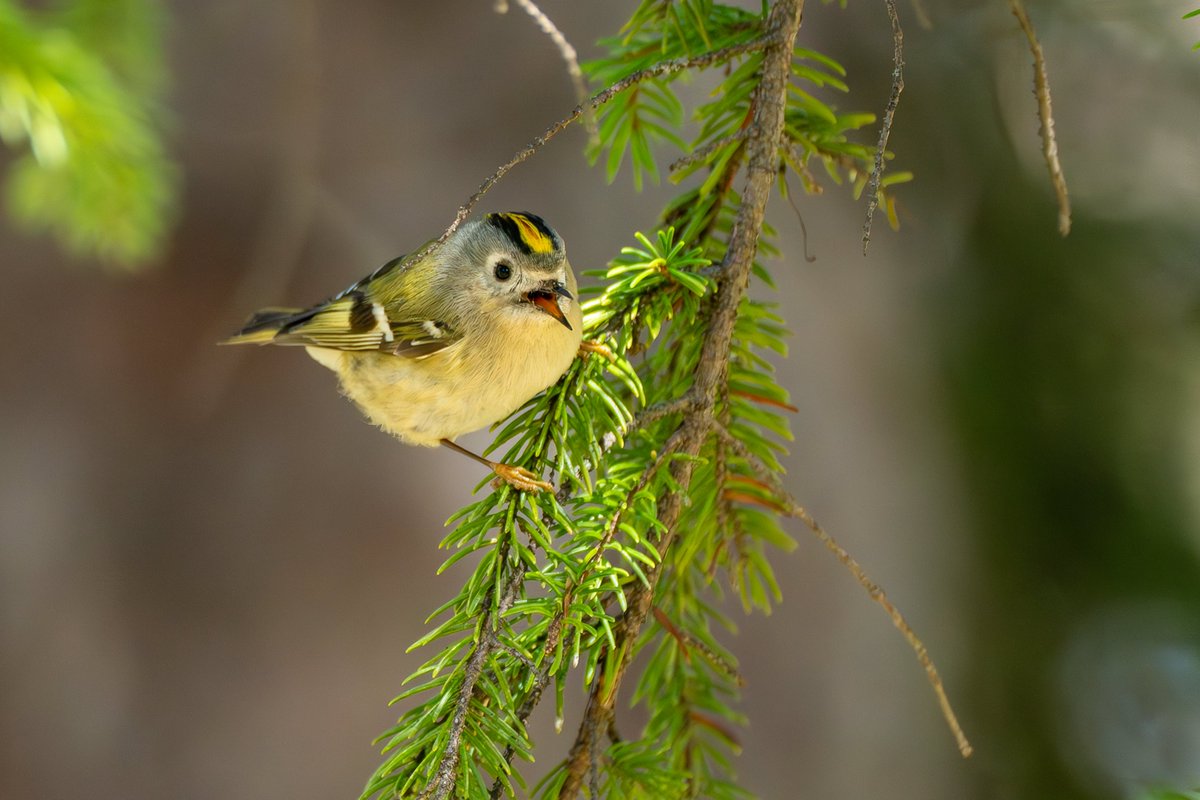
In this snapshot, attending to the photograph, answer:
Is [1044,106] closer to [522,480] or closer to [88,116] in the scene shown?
[522,480]

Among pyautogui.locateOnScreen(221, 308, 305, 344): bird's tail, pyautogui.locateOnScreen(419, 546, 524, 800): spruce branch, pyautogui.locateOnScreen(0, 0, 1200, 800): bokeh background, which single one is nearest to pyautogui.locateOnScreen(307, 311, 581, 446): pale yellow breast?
pyautogui.locateOnScreen(221, 308, 305, 344): bird's tail

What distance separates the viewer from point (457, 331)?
1128mm

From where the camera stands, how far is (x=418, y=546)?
2111mm

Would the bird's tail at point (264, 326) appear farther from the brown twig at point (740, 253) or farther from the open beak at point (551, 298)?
the brown twig at point (740, 253)

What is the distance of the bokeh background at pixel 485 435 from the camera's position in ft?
5.06

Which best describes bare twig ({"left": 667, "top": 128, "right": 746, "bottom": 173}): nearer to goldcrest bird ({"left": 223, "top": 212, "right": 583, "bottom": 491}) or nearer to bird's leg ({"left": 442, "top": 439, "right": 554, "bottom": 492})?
goldcrest bird ({"left": 223, "top": 212, "right": 583, "bottom": 491})

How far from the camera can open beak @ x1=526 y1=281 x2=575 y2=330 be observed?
96cm

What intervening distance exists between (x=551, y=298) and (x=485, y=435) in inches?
36.9

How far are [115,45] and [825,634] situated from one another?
166cm

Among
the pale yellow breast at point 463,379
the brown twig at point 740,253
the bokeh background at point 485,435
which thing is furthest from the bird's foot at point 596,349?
the bokeh background at point 485,435

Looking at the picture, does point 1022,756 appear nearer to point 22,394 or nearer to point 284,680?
point 284,680

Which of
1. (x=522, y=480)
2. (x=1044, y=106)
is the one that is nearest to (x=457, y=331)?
(x=522, y=480)

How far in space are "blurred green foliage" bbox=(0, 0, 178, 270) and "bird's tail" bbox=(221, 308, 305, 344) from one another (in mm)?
188

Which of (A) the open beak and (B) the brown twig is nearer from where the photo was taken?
(B) the brown twig
